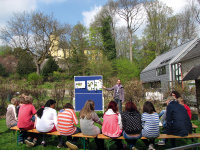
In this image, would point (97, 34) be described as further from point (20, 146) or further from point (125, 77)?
point (20, 146)

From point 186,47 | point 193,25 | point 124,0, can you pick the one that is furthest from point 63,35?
point 193,25

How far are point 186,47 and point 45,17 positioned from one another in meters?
23.3

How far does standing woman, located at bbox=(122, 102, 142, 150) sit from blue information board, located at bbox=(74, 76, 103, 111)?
516cm

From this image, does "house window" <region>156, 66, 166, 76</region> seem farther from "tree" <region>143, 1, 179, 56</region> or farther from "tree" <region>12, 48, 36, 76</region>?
"tree" <region>12, 48, 36, 76</region>

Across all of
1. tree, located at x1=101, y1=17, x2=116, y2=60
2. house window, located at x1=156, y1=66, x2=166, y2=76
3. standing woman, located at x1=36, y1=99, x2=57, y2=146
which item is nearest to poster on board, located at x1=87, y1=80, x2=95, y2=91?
standing woman, located at x1=36, y1=99, x2=57, y2=146

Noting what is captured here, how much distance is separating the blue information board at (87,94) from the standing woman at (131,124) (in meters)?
5.16

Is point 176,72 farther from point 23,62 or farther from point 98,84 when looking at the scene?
point 23,62

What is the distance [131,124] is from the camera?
4.46 meters

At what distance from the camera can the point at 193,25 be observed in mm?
34438

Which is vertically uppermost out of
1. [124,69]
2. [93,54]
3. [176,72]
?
[93,54]

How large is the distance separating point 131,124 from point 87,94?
5.55 metres

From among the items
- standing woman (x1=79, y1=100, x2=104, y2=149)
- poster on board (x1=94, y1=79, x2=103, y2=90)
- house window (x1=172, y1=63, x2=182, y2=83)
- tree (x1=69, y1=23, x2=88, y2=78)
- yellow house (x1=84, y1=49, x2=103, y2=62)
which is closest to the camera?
standing woman (x1=79, y1=100, x2=104, y2=149)

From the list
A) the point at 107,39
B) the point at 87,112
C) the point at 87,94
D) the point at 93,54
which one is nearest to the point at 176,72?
the point at 87,94

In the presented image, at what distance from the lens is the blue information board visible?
9.73 metres
